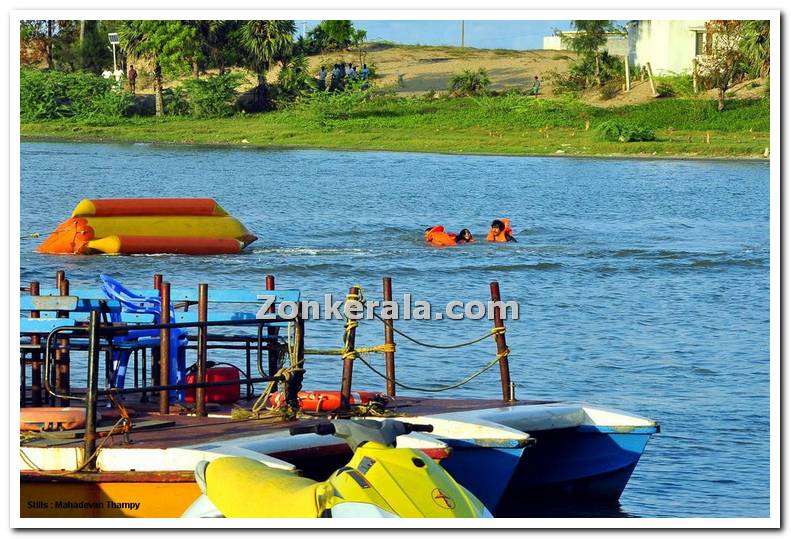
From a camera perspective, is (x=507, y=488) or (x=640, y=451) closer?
(x=507, y=488)

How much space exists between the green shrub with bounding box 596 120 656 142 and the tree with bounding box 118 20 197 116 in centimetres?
1821

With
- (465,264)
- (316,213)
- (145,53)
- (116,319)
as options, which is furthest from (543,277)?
(145,53)

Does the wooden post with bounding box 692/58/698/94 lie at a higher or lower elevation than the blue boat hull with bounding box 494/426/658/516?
higher

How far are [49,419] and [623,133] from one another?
1810 inches

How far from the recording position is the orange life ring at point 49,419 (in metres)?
11.0

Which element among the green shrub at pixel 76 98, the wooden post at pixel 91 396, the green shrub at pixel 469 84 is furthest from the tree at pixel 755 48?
the wooden post at pixel 91 396

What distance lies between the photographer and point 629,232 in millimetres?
34562

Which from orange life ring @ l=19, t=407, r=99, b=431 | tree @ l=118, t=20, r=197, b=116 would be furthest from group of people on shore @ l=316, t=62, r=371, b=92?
orange life ring @ l=19, t=407, r=99, b=431

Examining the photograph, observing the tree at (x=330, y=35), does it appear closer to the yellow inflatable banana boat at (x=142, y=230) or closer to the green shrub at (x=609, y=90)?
the green shrub at (x=609, y=90)

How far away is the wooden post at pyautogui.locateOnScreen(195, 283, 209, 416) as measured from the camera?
11391 millimetres

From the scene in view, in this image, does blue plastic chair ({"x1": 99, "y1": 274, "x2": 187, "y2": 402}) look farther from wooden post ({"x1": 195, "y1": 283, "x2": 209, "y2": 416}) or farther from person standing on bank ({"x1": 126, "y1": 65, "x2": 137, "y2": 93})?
person standing on bank ({"x1": 126, "y1": 65, "x2": 137, "y2": 93})

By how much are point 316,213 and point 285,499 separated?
2817 cm

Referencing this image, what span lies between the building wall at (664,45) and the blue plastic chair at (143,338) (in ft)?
173

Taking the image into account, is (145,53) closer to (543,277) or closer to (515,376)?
(543,277)
